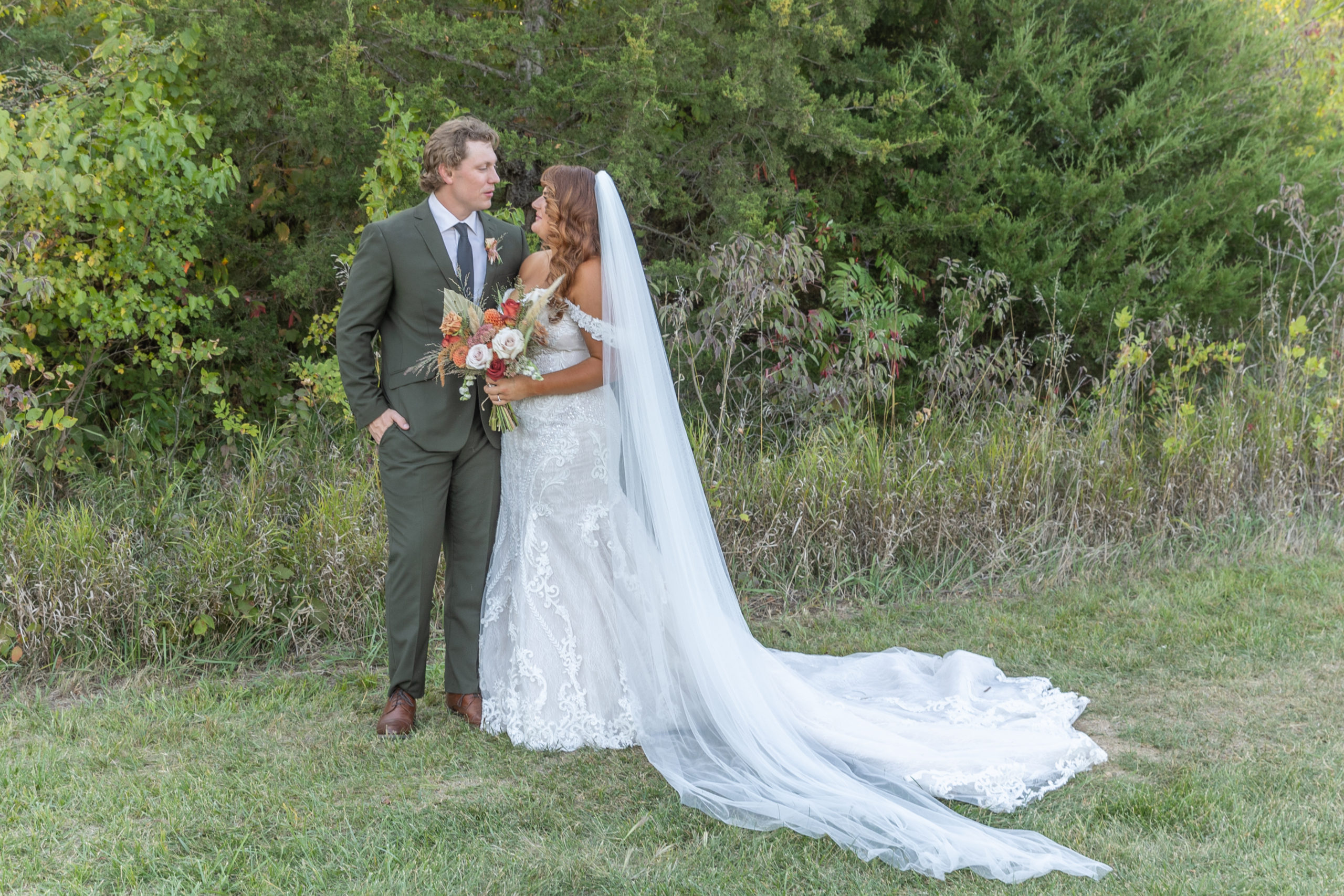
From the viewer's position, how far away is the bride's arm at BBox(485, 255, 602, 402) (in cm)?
383

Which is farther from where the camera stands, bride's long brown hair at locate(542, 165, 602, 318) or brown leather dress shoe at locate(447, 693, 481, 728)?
brown leather dress shoe at locate(447, 693, 481, 728)

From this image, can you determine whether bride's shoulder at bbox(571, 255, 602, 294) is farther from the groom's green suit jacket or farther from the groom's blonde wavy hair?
the groom's blonde wavy hair

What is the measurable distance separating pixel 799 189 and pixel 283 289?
362 centimetres

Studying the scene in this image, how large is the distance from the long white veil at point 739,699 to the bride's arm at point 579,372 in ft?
0.15

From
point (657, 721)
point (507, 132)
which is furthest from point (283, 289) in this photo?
point (657, 721)

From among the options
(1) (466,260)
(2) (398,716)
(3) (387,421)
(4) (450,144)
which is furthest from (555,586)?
(4) (450,144)

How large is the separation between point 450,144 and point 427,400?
37.1 inches

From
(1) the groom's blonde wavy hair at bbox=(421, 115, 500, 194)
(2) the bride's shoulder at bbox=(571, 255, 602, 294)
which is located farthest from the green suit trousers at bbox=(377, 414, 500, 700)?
(1) the groom's blonde wavy hair at bbox=(421, 115, 500, 194)

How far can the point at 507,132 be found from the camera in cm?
638

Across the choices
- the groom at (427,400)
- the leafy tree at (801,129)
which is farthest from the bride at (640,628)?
the leafy tree at (801,129)

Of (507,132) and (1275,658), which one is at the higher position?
(507,132)

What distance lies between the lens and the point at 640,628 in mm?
3988

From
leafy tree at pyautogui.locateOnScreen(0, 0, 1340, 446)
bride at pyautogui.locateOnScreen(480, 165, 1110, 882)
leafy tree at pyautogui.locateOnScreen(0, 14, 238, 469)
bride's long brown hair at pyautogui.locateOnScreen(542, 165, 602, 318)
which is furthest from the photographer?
leafy tree at pyautogui.locateOnScreen(0, 0, 1340, 446)

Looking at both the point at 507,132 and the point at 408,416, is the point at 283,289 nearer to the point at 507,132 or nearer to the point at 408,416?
the point at 507,132
